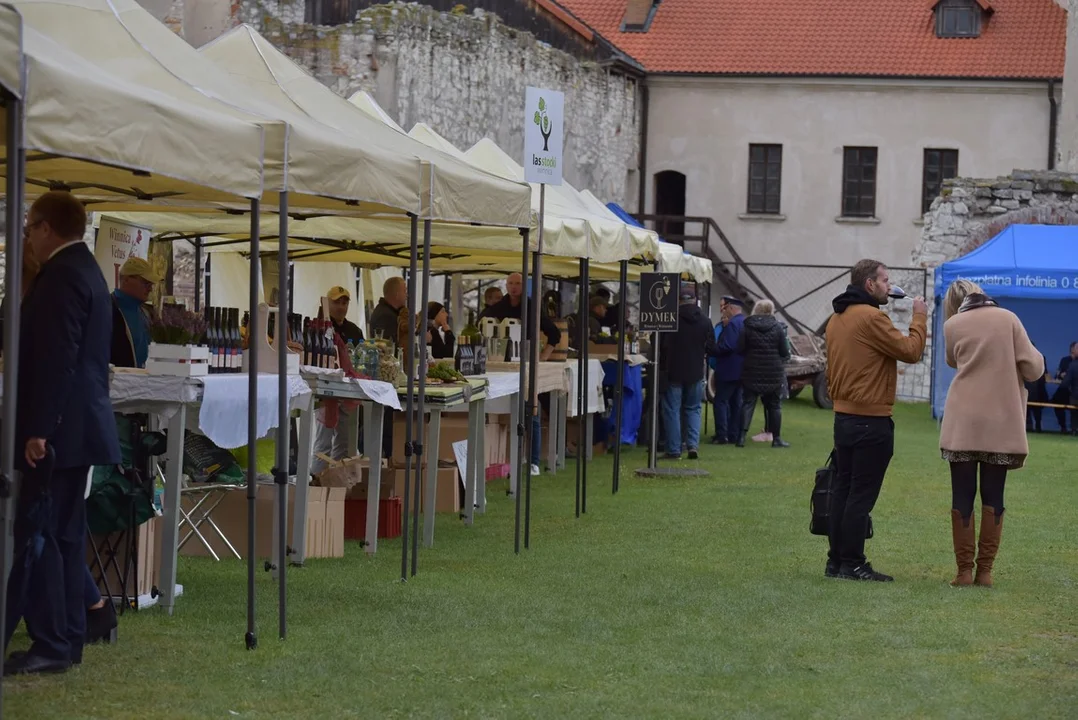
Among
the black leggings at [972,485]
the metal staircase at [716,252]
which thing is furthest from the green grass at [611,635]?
the metal staircase at [716,252]

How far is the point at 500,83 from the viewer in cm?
2978

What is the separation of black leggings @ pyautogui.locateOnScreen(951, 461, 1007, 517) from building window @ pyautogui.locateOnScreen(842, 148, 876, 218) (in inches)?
1195

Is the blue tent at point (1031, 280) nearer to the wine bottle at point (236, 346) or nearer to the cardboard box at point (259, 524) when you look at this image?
the cardboard box at point (259, 524)

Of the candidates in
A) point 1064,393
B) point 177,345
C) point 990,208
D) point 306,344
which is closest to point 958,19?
point 990,208

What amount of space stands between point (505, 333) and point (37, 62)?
9391 mm

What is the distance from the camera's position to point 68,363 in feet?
19.6

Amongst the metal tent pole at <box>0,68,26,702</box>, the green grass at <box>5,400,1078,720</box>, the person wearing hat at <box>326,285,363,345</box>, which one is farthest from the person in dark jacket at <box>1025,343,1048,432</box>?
the metal tent pole at <box>0,68,26,702</box>

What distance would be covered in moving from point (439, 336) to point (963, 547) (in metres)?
5.66

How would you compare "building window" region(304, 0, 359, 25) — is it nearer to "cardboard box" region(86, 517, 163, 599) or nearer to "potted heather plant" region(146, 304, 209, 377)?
"potted heather plant" region(146, 304, 209, 377)

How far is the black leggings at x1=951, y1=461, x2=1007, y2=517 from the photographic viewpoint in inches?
366

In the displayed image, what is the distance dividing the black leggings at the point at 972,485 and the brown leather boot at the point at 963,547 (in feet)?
0.19

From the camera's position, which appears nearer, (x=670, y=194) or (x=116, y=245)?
(x=116, y=245)

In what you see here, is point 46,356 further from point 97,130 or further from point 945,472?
point 945,472

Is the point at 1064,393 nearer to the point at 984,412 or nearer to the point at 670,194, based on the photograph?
the point at 984,412
